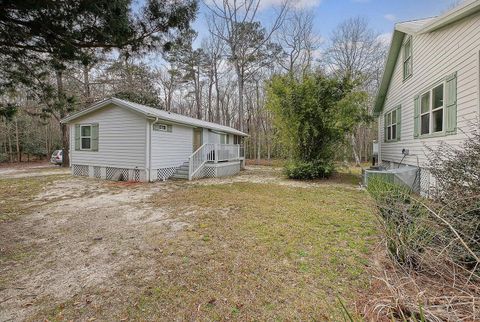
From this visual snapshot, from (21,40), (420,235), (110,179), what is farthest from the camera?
(110,179)

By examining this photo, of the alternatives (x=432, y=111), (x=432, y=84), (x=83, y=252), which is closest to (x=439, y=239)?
(x=83, y=252)

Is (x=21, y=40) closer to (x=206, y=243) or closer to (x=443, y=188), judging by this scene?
(x=206, y=243)

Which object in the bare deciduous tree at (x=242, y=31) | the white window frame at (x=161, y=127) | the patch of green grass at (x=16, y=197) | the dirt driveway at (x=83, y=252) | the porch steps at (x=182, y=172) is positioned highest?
the bare deciduous tree at (x=242, y=31)

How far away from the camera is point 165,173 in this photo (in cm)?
1118

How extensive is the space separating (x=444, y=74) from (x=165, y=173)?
10.1m

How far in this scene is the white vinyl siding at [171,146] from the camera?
10427 mm

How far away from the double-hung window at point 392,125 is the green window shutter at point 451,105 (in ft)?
12.3

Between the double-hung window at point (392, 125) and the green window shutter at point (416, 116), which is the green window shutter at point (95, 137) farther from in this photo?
the double-hung window at point (392, 125)

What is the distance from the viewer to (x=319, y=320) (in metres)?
2.13

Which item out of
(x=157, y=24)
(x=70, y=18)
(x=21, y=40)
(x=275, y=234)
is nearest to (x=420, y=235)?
(x=275, y=234)

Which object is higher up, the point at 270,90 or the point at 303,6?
the point at 303,6

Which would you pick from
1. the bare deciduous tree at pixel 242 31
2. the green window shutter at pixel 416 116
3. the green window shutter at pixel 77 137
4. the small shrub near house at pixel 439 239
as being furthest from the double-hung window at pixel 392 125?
the green window shutter at pixel 77 137

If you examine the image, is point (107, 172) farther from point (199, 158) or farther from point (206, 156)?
point (206, 156)

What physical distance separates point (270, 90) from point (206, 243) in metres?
8.68
